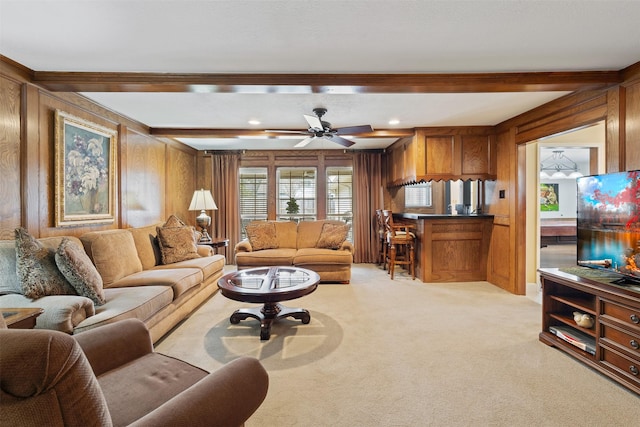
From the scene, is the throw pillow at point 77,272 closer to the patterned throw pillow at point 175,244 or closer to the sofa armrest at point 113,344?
the sofa armrest at point 113,344

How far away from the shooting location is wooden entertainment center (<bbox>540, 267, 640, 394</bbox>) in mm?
1959

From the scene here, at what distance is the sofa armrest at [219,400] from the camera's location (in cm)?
90

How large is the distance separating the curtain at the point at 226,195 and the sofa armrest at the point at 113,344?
4683 millimetres

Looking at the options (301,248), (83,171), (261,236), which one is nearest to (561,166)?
(301,248)

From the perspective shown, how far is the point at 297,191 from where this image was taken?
21.1 ft

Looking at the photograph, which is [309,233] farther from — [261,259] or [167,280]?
[167,280]

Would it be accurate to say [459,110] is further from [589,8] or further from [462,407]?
[462,407]

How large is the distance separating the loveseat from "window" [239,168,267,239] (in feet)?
3.86

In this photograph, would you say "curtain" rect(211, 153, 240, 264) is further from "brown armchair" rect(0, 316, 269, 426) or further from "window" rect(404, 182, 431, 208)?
"brown armchair" rect(0, 316, 269, 426)

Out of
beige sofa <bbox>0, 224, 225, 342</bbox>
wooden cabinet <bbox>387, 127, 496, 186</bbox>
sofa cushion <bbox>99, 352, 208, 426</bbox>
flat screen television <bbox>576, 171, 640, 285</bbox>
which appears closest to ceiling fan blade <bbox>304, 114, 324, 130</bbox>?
wooden cabinet <bbox>387, 127, 496, 186</bbox>

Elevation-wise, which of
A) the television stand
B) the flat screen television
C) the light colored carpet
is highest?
the flat screen television

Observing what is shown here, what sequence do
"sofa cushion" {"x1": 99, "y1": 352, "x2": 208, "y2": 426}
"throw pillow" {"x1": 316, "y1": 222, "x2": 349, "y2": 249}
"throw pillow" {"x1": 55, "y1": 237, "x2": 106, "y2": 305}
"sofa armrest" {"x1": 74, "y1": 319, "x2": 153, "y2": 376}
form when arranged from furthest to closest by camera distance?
"throw pillow" {"x1": 316, "y1": 222, "x2": 349, "y2": 249} → "throw pillow" {"x1": 55, "y1": 237, "x2": 106, "y2": 305} → "sofa armrest" {"x1": 74, "y1": 319, "x2": 153, "y2": 376} → "sofa cushion" {"x1": 99, "y1": 352, "x2": 208, "y2": 426}

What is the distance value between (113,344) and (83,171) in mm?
2621

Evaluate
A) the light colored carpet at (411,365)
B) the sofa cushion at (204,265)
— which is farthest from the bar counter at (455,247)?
the sofa cushion at (204,265)
